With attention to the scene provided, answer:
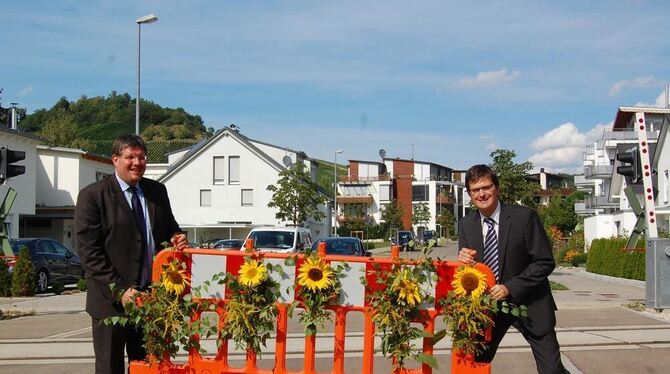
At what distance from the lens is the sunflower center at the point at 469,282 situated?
543 centimetres

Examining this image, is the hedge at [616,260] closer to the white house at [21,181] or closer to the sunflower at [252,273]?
the sunflower at [252,273]

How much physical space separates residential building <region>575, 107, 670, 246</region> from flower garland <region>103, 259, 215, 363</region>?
46336mm

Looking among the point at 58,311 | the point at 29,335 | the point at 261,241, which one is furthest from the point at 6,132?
the point at 29,335

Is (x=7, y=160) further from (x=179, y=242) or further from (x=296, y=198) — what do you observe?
(x=296, y=198)

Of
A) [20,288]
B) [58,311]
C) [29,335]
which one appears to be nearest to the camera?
[29,335]

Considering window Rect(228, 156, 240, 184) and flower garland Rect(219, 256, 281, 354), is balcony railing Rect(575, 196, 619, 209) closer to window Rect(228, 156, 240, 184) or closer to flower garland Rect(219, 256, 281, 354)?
window Rect(228, 156, 240, 184)

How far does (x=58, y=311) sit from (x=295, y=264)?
11.5 meters

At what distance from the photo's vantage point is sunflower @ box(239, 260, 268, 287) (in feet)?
18.6

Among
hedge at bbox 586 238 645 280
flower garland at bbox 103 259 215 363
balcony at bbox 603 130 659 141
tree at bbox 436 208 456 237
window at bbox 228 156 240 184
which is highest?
balcony at bbox 603 130 659 141

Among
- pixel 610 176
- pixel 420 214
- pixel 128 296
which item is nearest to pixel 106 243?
pixel 128 296

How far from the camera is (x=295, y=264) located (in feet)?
19.0

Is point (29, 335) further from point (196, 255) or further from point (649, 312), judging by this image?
point (649, 312)

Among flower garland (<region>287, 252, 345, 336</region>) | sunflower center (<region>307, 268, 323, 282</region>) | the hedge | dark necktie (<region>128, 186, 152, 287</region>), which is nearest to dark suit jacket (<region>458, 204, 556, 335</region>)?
flower garland (<region>287, 252, 345, 336</region>)

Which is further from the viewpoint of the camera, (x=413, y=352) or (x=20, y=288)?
(x=20, y=288)
